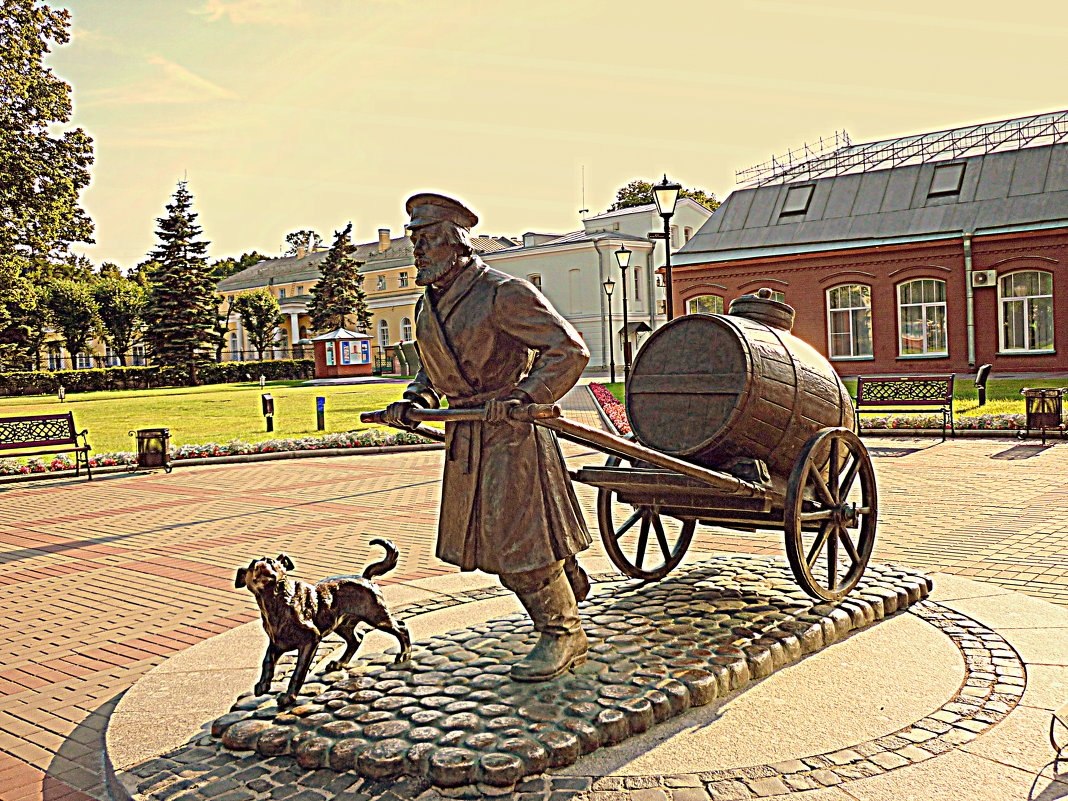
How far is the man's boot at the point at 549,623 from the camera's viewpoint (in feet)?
15.4

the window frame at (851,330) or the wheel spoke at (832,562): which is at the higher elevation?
the window frame at (851,330)

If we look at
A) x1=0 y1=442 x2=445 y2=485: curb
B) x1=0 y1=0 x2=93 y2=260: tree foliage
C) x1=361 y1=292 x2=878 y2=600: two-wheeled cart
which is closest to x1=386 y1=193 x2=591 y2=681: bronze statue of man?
x1=361 y1=292 x2=878 y2=600: two-wheeled cart

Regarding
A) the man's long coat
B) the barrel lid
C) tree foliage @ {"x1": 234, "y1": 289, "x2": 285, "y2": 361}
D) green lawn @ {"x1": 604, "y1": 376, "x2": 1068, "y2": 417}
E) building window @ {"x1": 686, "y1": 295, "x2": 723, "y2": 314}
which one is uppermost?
tree foliage @ {"x1": 234, "y1": 289, "x2": 285, "y2": 361}

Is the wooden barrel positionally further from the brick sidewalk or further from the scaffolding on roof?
the scaffolding on roof

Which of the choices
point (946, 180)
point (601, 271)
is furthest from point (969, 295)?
point (601, 271)

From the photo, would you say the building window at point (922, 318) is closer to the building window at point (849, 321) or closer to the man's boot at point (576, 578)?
the building window at point (849, 321)

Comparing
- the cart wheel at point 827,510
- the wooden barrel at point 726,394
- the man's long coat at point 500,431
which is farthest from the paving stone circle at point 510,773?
the wooden barrel at point 726,394

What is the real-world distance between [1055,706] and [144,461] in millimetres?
14798

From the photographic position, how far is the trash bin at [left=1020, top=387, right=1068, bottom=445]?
53.3 ft

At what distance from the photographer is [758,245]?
35.2 meters

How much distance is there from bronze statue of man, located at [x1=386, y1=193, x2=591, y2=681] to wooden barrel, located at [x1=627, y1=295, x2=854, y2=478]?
1279mm

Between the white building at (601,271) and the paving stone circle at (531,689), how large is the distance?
4502 cm

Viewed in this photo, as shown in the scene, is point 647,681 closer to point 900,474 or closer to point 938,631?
point 938,631

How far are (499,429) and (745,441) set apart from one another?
5.69ft
